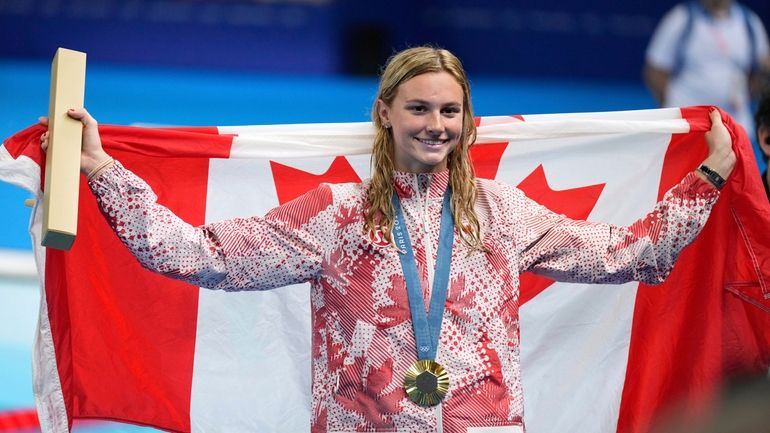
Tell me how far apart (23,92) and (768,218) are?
30.8ft

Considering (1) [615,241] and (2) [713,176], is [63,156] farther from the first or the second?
(2) [713,176]

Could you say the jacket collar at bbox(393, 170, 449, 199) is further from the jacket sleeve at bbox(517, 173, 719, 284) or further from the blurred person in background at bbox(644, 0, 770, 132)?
the blurred person in background at bbox(644, 0, 770, 132)

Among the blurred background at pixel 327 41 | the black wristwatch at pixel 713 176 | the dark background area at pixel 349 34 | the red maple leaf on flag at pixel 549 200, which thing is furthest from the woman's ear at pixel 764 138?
the dark background area at pixel 349 34

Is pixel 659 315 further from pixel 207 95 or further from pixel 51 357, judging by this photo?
pixel 207 95

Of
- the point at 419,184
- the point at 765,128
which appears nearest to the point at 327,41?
the point at 765,128

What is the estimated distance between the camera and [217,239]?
2857 mm

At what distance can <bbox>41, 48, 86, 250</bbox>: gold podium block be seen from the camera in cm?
263

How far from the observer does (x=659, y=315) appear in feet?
11.6

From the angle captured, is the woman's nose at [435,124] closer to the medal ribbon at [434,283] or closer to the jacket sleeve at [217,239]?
the medal ribbon at [434,283]

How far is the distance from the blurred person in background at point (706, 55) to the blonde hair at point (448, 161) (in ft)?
17.5

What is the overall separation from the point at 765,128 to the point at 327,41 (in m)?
11.3

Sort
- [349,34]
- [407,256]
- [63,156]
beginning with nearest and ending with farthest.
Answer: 1. [63,156]
2. [407,256]
3. [349,34]

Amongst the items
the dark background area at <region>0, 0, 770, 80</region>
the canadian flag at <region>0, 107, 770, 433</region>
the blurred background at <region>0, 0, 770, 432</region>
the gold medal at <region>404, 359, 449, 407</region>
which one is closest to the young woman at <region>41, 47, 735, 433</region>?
the gold medal at <region>404, 359, 449, 407</region>

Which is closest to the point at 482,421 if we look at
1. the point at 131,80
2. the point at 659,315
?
the point at 659,315
